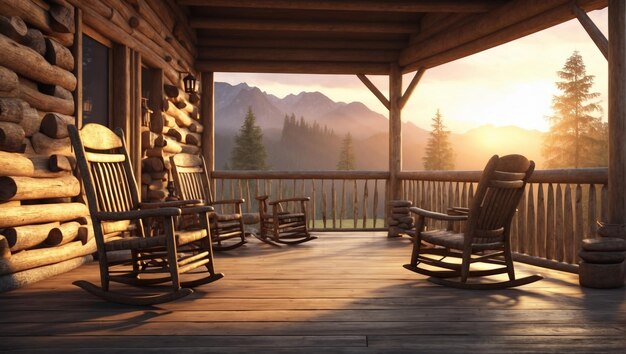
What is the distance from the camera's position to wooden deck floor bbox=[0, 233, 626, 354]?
207 centimetres

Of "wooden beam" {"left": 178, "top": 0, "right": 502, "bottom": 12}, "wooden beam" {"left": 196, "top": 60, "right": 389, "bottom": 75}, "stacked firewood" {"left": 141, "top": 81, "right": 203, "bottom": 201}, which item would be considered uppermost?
"wooden beam" {"left": 178, "top": 0, "right": 502, "bottom": 12}

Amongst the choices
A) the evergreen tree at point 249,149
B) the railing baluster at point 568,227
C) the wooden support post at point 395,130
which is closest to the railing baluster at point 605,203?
the railing baluster at point 568,227

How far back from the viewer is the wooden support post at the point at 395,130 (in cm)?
715

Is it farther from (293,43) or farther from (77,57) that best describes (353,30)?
(77,57)

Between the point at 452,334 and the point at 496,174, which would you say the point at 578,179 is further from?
the point at 452,334

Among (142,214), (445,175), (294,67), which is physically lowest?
(142,214)

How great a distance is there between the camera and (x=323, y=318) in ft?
8.09

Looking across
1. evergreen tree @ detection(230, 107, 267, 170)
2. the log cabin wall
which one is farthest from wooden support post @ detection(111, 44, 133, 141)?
evergreen tree @ detection(230, 107, 267, 170)

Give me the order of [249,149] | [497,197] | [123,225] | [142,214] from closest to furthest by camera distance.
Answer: [142,214]
[123,225]
[497,197]
[249,149]

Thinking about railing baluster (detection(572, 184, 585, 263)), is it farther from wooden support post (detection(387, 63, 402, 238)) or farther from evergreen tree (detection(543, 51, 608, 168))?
evergreen tree (detection(543, 51, 608, 168))

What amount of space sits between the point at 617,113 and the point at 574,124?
31464mm

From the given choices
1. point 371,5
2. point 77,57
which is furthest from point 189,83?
point 77,57

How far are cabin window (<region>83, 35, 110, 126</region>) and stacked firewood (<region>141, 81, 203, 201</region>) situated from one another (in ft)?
1.83

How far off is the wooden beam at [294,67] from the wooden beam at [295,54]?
9 cm
